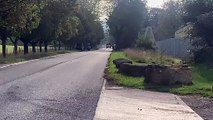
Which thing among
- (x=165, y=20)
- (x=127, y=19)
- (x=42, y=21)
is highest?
(x=165, y=20)

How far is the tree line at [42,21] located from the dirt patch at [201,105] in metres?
20.0

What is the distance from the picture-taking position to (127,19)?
91.4m

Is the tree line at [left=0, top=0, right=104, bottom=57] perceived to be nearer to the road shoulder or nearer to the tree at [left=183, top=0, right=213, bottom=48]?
the tree at [left=183, top=0, right=213, bottom=48]

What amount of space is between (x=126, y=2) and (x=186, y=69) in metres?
72.8

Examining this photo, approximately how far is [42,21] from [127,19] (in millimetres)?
38593

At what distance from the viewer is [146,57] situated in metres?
33.3

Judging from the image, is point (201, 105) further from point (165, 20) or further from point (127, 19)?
point (165, 20)

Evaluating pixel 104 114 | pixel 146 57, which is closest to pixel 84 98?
pixel 104 114

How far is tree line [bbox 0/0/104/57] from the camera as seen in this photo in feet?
109

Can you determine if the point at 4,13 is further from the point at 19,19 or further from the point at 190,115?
the point at 190,115

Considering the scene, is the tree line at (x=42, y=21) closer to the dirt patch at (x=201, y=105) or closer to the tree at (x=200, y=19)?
the tree at (x=200, y=19)

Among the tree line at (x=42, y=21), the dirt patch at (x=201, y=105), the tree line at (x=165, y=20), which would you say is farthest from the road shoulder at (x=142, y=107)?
the tree line at (x=42, y=21)

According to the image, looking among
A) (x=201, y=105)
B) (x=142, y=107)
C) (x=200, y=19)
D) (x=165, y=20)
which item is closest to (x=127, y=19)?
(x=165, y=20)

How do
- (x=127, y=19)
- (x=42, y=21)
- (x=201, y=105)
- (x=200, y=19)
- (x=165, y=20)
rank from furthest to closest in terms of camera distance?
1. (x=165, y=20)
2. (x=127, y=19)
3. (x=42, y=21)
4. (x=200, y=19)
5. (x=201, y=105)
